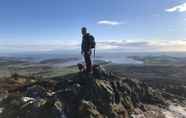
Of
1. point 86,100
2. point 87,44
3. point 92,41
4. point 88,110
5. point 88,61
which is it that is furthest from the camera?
point 88,61

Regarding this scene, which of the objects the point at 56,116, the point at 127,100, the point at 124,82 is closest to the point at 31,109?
the point at 56,116

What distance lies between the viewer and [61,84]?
22.8 metres

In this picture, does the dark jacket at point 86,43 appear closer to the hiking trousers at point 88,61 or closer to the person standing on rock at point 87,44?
the person standing on rock at point 87,44

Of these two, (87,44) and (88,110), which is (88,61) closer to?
(87,44)

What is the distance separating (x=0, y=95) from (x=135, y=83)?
13131mm

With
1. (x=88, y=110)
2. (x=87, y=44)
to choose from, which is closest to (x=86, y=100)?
(x=88, y=110)

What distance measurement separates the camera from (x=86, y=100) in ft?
60.9

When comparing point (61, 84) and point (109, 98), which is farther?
point (61, 84)

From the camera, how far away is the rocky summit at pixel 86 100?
16.5m

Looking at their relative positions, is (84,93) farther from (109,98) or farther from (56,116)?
(56,116)

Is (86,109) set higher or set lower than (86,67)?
lower

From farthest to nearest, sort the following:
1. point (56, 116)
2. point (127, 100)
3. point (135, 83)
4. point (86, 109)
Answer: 1. point (135, 83)
2. point (127, 100)
3. point (86, 109)
4. point (56, 116)

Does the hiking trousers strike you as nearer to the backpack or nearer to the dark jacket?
the dark jacket

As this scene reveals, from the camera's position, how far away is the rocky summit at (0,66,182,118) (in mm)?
16516
